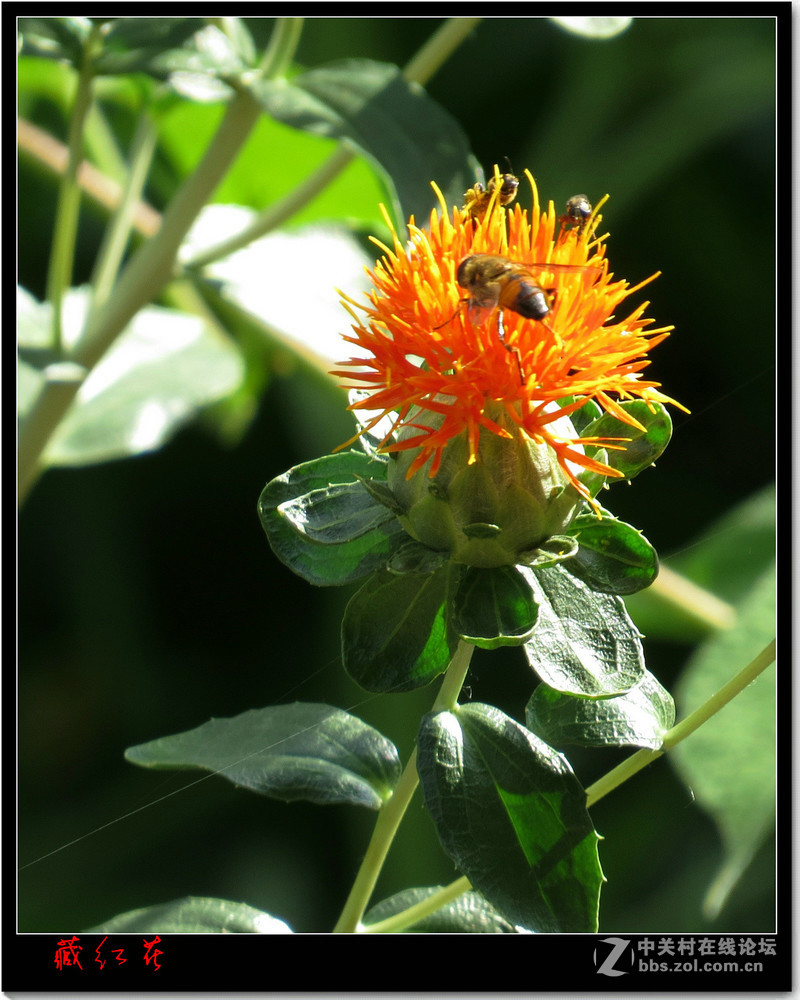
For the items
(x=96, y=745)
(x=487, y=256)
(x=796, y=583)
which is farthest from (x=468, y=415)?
(x=96, y=745)

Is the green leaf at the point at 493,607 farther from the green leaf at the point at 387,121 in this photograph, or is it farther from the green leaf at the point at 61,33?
the green leaf at the point at 61,33

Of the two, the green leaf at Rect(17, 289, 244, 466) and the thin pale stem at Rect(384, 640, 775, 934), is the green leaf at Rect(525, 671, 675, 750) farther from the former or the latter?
the green leaf at Rect(17, 289, 244, 466)

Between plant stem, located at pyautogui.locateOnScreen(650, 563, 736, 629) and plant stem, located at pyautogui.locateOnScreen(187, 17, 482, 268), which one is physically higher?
plant stem, located at pyautogui.locateOnScreen(187, 17, 482, 268)

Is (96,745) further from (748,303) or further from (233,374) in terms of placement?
(748,303)

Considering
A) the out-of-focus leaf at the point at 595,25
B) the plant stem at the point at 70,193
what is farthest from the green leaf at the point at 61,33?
the out-of-focus leaf at the point at 595,25

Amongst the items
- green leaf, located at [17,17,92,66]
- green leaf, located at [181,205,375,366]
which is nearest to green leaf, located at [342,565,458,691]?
green leaf, located at [17,17,92,66]

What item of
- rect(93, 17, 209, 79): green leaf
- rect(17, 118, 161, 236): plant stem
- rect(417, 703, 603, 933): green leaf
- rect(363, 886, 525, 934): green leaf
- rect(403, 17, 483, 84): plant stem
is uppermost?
rect(403, 17, 483, 84): plant stem
